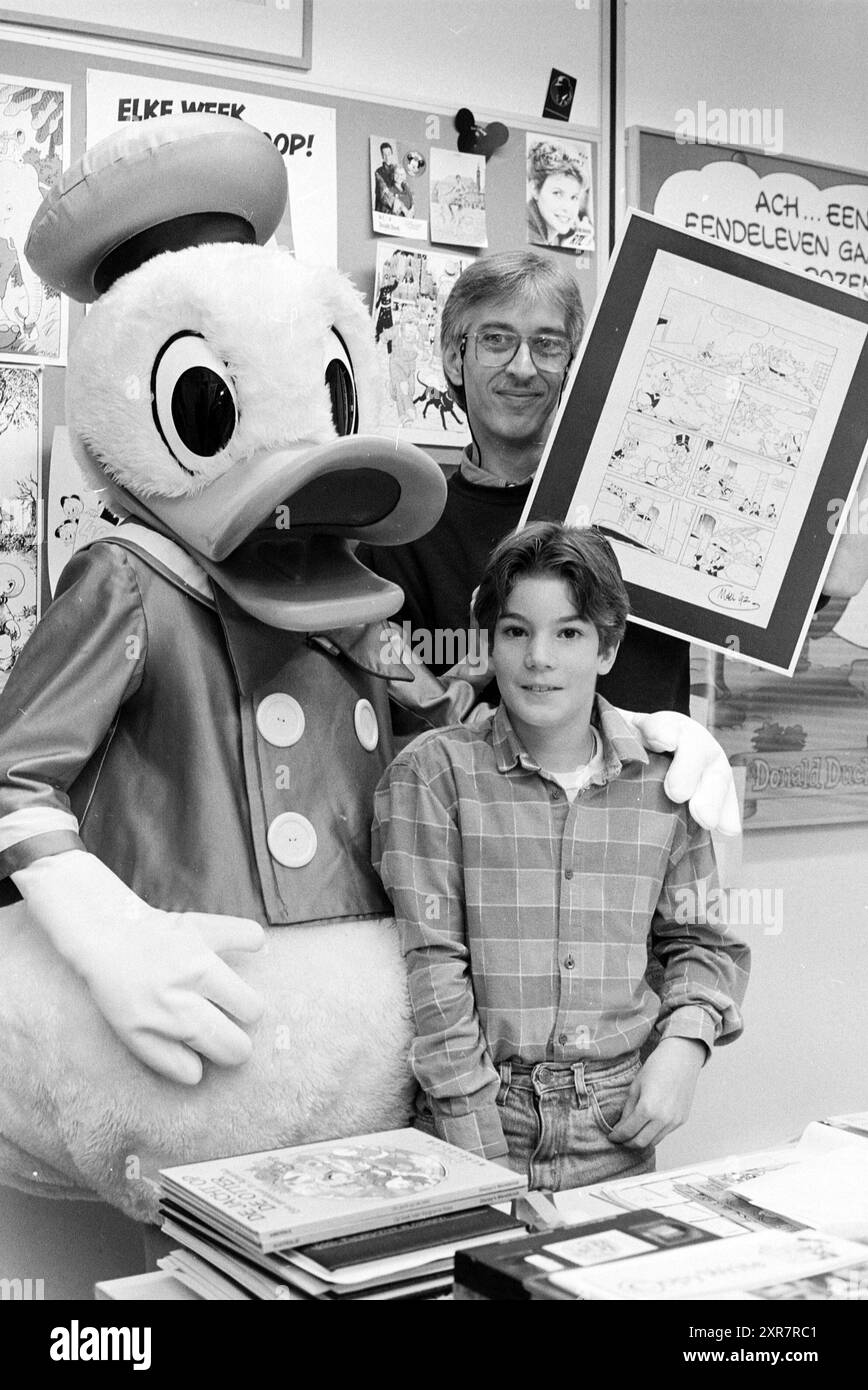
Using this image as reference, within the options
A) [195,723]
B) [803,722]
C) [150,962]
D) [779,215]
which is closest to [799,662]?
[803,722]

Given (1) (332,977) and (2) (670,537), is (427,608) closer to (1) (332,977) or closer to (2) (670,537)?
(2) (670,537)

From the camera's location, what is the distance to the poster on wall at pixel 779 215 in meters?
1.79

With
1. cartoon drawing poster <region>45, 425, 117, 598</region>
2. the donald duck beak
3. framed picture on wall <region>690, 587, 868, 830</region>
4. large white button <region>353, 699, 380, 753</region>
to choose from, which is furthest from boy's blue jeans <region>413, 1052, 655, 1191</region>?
framed picture on wall <region>690, 587, 868, 830</region>

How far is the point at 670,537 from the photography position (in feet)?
4.91

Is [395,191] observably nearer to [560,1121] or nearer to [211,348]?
[211,348]

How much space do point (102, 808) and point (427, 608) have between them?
1.47 feet

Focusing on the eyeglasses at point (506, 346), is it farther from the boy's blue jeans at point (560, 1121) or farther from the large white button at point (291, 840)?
the boy's blue jeans at point (560, 1121)

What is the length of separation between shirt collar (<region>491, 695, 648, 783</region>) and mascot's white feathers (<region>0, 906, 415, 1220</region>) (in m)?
0.19

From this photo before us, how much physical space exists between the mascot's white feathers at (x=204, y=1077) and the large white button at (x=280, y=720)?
6.1 inches

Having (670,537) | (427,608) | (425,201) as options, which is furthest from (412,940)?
(425,201)

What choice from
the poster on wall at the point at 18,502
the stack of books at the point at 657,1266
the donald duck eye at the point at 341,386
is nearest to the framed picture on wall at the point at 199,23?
the poster on wall at the point at 18,502

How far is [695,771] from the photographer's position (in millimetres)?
1246

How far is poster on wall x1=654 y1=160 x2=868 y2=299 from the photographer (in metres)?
1.79

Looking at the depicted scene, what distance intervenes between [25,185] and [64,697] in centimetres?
58
